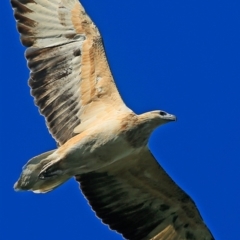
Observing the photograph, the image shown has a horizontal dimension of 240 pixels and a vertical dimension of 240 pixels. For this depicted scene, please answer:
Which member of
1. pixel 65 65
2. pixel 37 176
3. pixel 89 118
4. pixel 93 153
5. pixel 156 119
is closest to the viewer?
pixel 156 119

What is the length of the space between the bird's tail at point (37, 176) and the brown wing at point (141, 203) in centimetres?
93

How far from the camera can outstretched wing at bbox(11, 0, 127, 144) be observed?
1627 centimetres

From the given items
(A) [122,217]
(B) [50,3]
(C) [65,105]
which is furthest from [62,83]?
(A) [122,217]

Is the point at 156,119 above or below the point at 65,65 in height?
below

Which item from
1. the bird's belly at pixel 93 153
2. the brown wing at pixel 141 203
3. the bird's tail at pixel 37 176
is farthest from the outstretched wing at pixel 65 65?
the brown wing at pixel 141 203

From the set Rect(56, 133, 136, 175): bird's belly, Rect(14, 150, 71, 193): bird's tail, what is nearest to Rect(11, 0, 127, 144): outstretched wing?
Rect(14, 150, 71, 193): bird's tail

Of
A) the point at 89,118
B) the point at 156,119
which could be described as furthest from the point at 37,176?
the point at 156,119

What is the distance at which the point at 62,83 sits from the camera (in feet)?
55.0

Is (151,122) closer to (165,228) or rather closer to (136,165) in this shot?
(136,165)

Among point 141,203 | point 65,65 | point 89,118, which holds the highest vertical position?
point 65,65

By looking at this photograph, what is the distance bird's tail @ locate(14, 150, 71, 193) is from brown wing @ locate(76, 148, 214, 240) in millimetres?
929

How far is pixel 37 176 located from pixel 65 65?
2221 mm

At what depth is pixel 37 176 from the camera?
51.2 feet

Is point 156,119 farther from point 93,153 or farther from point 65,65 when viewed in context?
point 65,65
